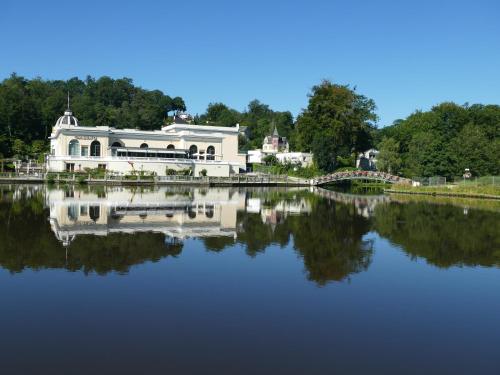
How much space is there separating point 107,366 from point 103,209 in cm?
1989

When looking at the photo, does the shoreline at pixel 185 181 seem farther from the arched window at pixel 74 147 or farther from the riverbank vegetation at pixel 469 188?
the riverbank vegetation at pixel 469 188

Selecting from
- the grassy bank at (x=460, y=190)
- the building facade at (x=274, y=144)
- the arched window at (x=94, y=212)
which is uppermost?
the building facade at (x=274, y=144)

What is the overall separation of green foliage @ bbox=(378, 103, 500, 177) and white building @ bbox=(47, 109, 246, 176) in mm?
23261

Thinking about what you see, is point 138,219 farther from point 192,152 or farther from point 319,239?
point 192,152

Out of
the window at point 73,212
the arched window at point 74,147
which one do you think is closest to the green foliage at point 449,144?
the arched window at point 74,147

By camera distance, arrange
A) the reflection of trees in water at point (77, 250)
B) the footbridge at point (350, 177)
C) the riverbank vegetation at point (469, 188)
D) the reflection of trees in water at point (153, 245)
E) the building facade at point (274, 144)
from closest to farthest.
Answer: the reflection of trees in water at point (77, 250)
the reflection of trees in water at point (153, 245)
the riverbank vegetation at point (469, 188)
the footbridge at point (350, 177)
the building facade at point (274, 144)

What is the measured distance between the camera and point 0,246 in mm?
14312

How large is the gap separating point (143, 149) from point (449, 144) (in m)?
36.8

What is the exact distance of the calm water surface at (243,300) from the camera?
6926mm

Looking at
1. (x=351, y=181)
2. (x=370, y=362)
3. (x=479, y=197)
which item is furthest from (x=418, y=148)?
(x=370, y=362)

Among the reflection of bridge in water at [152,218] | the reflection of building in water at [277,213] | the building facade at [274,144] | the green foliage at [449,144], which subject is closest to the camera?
the reflection of bridge in water at [152,218]

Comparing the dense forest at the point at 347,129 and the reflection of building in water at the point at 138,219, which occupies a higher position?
the dense forest at the point at 347,129

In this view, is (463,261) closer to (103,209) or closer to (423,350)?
(423,350)

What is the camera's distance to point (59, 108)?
83.9 m
